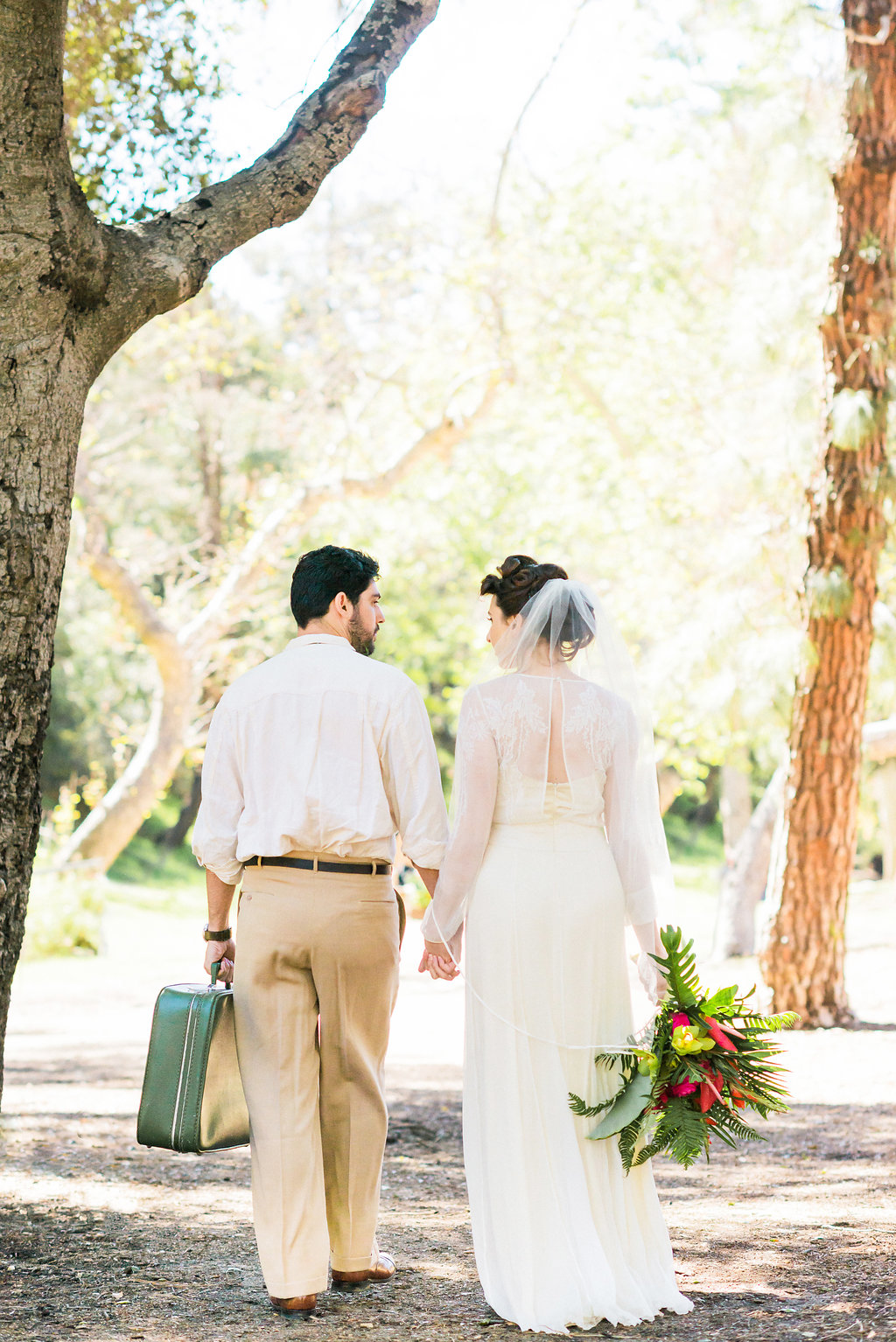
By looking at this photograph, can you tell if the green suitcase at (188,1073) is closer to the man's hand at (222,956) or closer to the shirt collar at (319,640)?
the man's hand at (222,956)

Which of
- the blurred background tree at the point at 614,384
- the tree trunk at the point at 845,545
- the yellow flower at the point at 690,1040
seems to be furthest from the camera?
the blurred background tree at the point at 614,384

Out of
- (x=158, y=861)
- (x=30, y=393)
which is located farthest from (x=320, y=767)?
(x=158, y=861)

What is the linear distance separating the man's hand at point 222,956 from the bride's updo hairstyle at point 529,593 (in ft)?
4.05

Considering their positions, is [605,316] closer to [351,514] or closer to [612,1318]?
[351,514]

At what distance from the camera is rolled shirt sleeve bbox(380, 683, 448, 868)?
352 cm

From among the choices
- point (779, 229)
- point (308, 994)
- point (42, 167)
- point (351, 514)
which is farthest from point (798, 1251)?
point (351, 514)

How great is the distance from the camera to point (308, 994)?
3508mm

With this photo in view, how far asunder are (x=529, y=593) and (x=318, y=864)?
3.21ft

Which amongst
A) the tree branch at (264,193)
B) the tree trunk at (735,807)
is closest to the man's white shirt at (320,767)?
the tree branch at (264,193)

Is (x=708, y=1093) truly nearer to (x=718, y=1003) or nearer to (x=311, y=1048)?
(x=718, y=1003)

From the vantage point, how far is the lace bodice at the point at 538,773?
3.53 meters

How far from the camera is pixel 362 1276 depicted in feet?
12.1

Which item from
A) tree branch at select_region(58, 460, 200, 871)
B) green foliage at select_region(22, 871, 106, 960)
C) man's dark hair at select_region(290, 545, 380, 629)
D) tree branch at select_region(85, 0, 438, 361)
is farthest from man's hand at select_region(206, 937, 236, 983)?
tree branch at select_region(58, 460, 200, 871)

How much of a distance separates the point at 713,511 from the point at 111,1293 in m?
11.7
